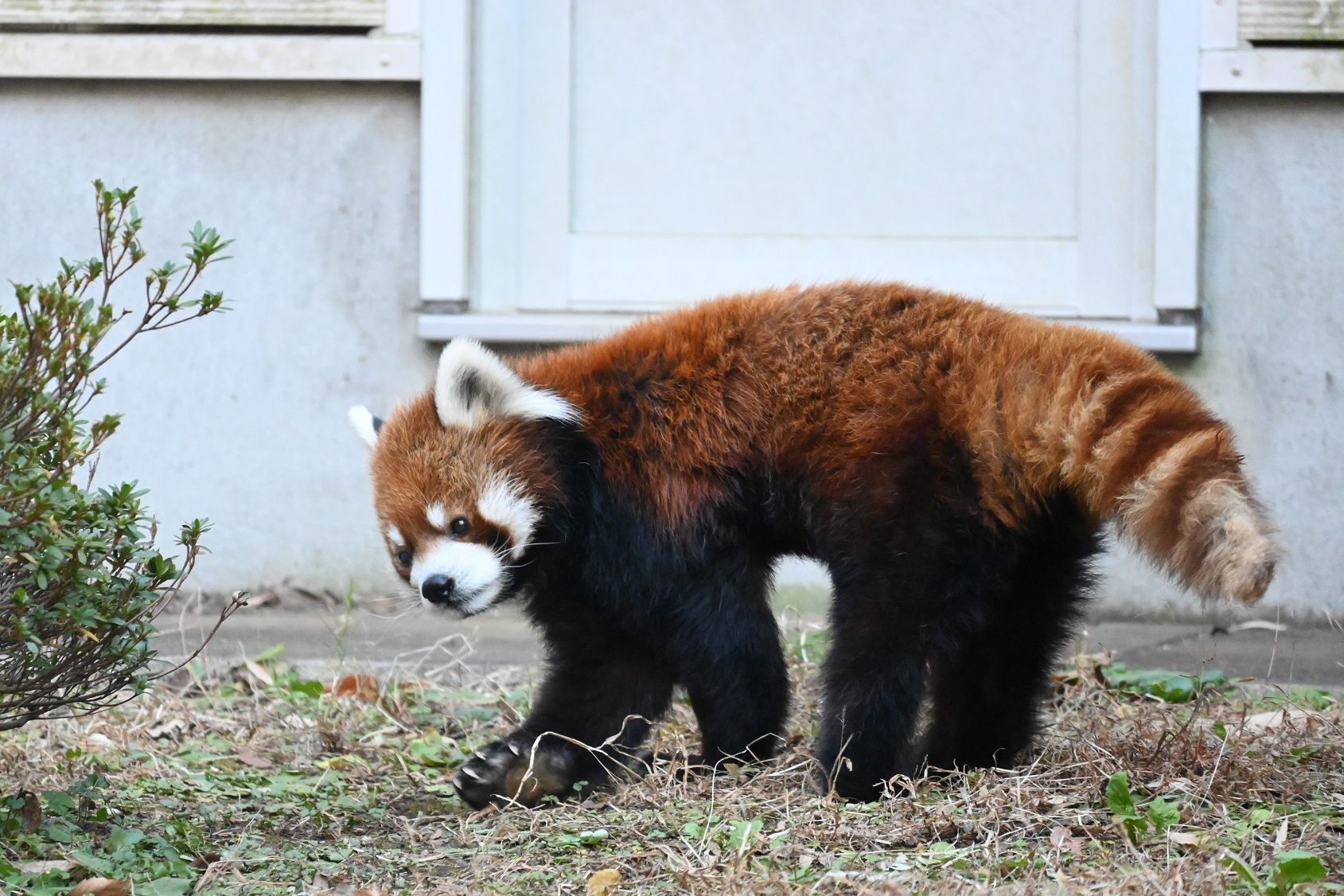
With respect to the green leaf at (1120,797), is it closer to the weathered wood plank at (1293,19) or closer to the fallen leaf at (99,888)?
the fallen leaf at (99,888)

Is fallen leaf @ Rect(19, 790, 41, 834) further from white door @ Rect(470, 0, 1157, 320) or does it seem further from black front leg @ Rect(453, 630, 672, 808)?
white door @ Rect(470, 0, 1157, 320)

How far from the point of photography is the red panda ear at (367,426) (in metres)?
3.92

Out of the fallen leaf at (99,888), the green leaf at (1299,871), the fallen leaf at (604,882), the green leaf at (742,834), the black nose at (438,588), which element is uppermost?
the black nose at (438,588)

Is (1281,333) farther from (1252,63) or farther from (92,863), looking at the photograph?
(92,863)

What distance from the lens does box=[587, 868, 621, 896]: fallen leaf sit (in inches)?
103

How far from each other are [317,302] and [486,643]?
165cm

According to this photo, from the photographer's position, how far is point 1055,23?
590cm

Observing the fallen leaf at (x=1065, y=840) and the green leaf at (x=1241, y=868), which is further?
the fallen leaf at (x=1065, y=840)

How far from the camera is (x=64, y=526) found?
2611 millimetres

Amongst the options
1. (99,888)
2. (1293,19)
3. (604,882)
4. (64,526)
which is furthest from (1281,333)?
(99,888)

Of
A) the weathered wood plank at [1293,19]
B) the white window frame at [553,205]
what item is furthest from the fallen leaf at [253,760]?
the weathered wood plank at [1293,19]

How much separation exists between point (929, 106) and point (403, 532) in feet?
11.0

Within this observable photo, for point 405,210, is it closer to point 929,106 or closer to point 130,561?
point 929,106

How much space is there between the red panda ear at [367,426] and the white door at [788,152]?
2.01m
